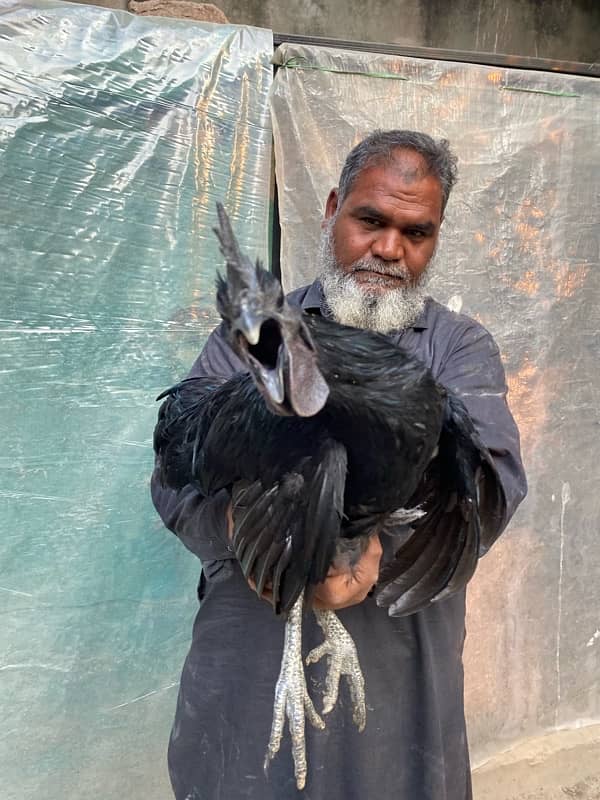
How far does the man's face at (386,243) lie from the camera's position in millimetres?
1722

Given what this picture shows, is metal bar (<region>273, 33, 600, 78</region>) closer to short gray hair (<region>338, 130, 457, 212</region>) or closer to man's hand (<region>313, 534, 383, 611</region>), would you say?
→ short gray hair (<region>338, 130, 457, 212</region>)

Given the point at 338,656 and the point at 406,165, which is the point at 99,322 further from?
the point at 338,656

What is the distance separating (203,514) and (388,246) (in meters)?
0.87

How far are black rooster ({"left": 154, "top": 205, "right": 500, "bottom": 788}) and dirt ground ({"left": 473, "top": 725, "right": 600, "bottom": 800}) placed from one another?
2.16 meters

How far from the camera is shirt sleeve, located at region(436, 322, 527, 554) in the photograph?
145 cm

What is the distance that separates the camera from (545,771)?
3.20 metres

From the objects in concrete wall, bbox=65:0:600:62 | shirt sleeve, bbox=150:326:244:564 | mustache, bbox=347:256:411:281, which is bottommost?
shirt sleeve, bbox=150:326:244:564

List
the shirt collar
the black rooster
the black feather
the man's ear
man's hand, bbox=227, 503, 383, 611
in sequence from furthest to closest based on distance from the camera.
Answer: the man's ear, the shirt collar, man's hand, bbox=227, 503, 383, 611, the black feather, the black rooster

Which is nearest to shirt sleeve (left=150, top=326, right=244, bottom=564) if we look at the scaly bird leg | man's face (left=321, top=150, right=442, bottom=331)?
the scaly bird leg

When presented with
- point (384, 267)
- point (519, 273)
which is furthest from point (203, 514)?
point (519, 273)

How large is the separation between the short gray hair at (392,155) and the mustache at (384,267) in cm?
22

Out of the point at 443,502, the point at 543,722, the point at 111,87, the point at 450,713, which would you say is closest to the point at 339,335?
the point at 443,502

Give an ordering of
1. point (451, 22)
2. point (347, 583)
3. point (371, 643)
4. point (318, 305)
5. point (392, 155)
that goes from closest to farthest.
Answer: point (347, 583), point (371, 643), point (392, 155), point (318, 305), point (451, 22)

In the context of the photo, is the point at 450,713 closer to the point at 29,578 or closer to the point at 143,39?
the point at 29,578
